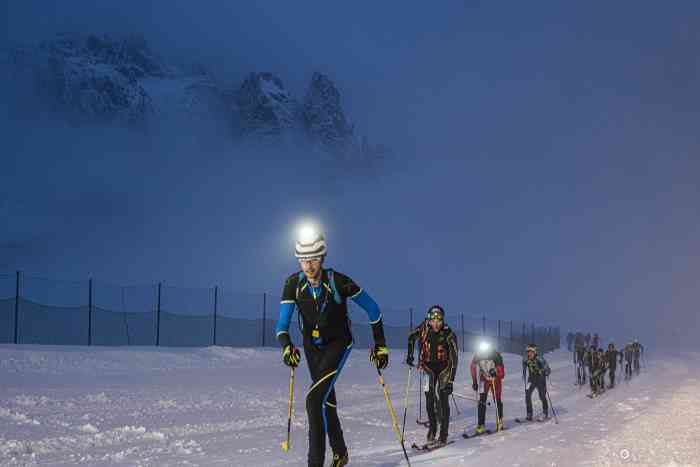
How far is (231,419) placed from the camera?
13.1 metres

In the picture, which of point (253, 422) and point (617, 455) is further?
point (253, 422)

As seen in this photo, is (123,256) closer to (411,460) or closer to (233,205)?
(233,205)

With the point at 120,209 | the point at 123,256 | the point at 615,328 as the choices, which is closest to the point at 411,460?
the point at 123,256

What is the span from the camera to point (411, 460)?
8.71 meters

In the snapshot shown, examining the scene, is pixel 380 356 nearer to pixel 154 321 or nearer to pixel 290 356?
pixel 290 356

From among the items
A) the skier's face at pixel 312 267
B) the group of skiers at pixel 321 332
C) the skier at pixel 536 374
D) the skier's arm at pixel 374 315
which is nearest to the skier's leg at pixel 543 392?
the skier at pixel 536 374

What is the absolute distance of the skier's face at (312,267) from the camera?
6684 mm

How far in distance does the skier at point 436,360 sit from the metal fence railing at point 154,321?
1533 cm

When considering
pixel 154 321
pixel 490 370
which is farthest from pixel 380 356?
pixel 154 321

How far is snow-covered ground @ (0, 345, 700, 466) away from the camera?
9.02m

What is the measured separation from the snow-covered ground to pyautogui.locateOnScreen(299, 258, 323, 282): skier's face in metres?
3.03

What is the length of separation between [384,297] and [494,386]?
5310 inches

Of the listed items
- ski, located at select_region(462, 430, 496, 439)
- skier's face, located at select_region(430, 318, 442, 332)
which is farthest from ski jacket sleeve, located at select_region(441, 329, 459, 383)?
ski, located at select_region(462, 430, 496, 439)

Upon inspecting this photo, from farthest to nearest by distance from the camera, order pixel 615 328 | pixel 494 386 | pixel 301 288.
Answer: pixel 615 328
pixel 494 386
pixel 301 288
